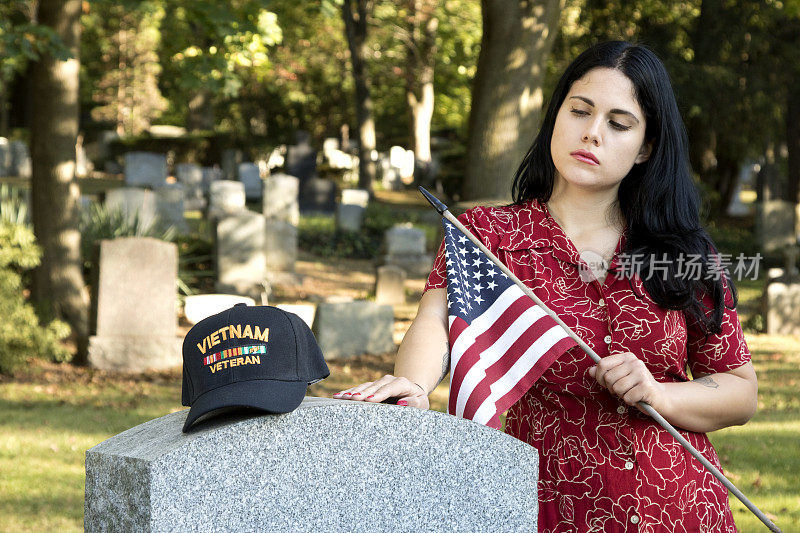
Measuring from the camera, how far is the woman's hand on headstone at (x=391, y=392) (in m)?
1.88

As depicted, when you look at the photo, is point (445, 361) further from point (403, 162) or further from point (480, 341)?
point (403, 162)

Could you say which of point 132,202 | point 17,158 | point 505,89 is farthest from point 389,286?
point 17,158

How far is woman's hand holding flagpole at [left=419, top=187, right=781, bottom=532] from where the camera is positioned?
202 centimetres

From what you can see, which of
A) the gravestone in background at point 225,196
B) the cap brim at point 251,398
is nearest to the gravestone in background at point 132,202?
the gravestone in background at point 225,196

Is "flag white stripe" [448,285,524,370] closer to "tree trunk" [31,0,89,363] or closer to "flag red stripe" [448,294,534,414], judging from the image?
"flag red stripe" [448,294,534,414]

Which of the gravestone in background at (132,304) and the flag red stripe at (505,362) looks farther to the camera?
the gravestone in background at (132,304)

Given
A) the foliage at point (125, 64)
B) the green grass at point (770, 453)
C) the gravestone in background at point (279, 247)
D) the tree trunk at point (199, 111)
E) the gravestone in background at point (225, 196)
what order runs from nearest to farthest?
the green grass at point (770, 453), the gravestone in background at point (279, 247), the gravestone in background at point (225, 196), the tree trunk at point (199, 111), the foliage at point (125, 64)

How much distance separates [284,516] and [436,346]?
2.01 feet

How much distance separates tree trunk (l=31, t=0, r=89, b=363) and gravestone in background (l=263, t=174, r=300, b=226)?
25.7ft

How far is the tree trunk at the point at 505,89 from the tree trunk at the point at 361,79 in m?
14.9

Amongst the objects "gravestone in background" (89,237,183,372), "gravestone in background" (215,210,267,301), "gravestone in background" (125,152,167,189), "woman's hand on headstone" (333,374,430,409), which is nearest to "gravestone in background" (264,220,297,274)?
"gravestone in background" (215,210,267,301)

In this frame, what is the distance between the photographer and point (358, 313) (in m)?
9.40

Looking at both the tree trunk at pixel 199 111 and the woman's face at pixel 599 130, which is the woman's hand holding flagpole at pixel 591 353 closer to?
the woman's face at pixel 599 130

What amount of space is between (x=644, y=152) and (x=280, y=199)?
1515 cm
